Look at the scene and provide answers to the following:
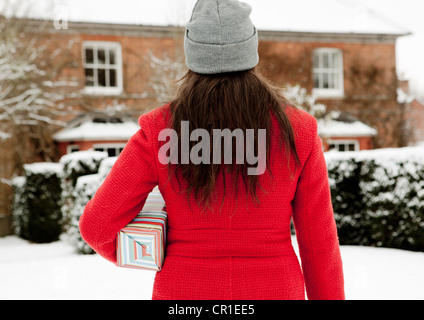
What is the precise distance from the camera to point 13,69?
38.8 ft

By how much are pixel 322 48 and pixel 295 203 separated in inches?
674

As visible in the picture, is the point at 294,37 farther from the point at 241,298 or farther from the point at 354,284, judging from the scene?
the point at 241,298

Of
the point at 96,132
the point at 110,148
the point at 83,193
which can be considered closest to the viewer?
the point at 83,193

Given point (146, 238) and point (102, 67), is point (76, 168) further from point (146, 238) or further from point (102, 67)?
point (146, 238)

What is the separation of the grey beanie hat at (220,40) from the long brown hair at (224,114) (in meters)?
0.04

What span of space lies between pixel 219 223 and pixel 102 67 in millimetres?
14854

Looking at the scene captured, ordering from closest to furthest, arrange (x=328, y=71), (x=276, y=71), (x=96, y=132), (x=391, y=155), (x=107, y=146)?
(x=391, y=155) → (x=96, y=132) → (x=107, y=146) → (x=276, y=71) → (x=328, y=71)

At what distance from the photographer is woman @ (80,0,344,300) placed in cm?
145

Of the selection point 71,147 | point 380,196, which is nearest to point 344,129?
point 71,147

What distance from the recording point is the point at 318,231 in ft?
5.21

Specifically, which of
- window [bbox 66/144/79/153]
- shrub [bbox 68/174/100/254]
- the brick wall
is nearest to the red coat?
shrub [bbox 68/174/100/254]

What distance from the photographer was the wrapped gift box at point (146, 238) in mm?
1518

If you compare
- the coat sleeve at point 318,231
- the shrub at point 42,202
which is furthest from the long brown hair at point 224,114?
the shrub at point 42,202

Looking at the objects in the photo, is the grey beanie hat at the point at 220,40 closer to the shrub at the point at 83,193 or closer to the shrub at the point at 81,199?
the shrub at the point at 83,193
